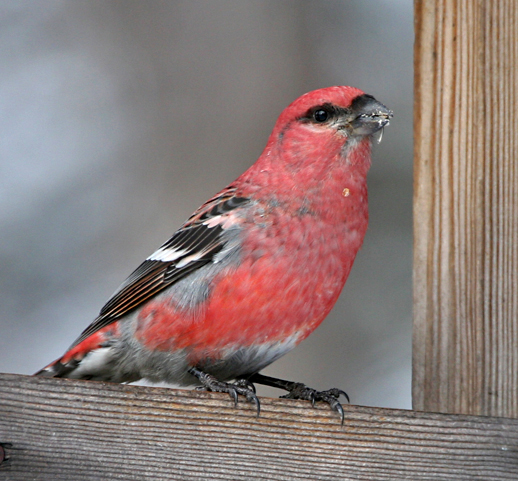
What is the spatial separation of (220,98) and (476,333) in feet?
10.0

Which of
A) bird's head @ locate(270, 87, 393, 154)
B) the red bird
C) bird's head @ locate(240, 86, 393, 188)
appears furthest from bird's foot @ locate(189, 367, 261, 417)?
bird's head @ locate(270, 87, 393, 154)

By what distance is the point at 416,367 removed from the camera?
94.5 inches

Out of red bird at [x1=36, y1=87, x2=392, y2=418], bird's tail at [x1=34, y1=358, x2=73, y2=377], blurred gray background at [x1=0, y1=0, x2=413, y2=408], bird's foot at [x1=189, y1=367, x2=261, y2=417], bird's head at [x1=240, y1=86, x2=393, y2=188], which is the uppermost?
blurred gray background at [x1=0, y1=0, x2=413, y2=408]

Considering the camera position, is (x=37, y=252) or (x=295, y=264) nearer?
(x=295, y=264)

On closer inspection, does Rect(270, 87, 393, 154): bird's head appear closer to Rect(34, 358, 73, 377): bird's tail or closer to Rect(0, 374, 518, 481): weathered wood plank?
Rect(0, 374, 518, 481): weathered wood plank

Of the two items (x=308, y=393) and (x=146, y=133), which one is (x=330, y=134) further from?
(x=146, y=133)

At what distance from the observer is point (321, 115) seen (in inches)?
106

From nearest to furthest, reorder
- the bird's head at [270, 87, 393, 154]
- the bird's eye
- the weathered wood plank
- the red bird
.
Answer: the weathered wood plank, the red bird, the bird's head at [270, 87, 393, 154], the bird's eye

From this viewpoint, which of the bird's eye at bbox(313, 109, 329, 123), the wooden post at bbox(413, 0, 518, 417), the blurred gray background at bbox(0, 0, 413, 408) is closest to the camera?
the wooden post at bbox(413, 0, 518, 417)

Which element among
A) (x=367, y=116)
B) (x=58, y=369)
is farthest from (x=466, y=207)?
(x=58, y=369)

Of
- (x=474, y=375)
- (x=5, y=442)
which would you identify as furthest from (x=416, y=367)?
(x=5, y=442)

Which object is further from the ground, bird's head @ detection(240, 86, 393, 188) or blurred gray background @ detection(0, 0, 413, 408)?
blurred gray background @ detection(0, 0, 413, 408)

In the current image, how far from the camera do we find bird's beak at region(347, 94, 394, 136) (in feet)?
8.37

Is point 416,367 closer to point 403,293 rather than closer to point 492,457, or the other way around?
point 492,457
